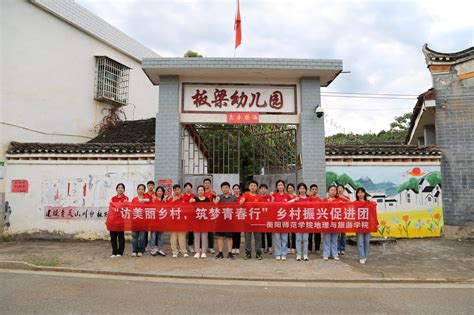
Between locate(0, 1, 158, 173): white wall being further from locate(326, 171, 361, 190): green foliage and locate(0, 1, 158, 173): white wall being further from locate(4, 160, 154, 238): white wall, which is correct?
locate(326, 171, 361, 190): green foliage

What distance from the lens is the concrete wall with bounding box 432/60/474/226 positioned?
32.9 feet

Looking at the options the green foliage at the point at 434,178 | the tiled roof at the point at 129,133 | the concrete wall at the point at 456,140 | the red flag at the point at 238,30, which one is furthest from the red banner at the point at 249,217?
the red flag at the point at 238,30

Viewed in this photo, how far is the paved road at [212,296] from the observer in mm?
4477

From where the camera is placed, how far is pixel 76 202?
996 centimetres

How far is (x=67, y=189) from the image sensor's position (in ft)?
32.9

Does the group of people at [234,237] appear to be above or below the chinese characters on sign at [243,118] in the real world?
below

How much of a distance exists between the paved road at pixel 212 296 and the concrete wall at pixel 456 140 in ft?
16.7

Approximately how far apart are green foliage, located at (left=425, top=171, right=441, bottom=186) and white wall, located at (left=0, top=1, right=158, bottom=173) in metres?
12.3

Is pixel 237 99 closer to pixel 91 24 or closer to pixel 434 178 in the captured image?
pixel 434 178

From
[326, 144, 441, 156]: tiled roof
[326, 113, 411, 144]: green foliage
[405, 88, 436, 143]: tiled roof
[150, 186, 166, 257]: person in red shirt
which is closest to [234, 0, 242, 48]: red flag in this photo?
[326, 144, 441, 156]: tiled roof

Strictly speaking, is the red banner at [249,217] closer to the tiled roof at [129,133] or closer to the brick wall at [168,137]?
the brick wall at [168,137]

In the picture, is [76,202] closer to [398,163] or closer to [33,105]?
[33,105]

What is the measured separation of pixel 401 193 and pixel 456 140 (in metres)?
2.37

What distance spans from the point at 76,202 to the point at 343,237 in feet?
24.1
